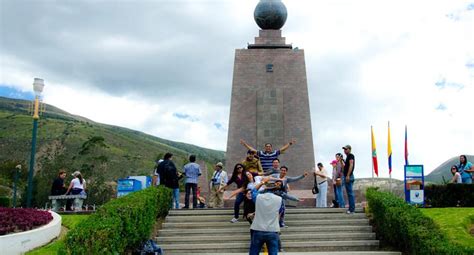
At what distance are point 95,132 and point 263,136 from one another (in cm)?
8523

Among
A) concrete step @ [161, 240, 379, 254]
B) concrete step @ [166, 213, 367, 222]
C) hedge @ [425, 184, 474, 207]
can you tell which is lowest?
concrete step @ [161, 240, 379, 254]

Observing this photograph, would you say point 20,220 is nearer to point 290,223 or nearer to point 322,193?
point 290,223

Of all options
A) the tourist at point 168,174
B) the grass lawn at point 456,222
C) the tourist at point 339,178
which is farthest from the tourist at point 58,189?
the grass lawn at point 456,222

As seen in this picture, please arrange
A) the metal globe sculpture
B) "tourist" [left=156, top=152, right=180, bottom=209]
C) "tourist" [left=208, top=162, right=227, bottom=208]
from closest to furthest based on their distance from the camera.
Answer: "tourist" [left=156, top=152, right=180, bottom=209] < "tourist" [left=208, top=162, right=227, bottom=208] < the metal globe sculpture

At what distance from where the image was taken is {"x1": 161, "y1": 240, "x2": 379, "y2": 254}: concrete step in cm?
1063

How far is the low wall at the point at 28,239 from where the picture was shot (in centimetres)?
988

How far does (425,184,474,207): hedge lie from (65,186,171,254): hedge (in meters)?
7.73

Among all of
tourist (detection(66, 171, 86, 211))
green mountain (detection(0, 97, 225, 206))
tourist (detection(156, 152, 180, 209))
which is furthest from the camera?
green mountain (detection(0, 97, 225, 206))

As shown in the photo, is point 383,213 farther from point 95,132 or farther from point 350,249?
point 95,132

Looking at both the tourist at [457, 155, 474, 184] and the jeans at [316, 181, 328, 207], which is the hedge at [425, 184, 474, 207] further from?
the jeans at [316, 181, 328, 207]

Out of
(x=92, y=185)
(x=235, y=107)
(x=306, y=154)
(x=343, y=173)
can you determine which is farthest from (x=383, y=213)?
(x=92, y=185)

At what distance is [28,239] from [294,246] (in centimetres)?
541

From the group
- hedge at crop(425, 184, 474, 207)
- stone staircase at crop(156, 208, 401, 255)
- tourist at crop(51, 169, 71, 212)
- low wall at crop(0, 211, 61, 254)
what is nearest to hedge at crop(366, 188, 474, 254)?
stone staircase at crop(156, 208, 401, 255)

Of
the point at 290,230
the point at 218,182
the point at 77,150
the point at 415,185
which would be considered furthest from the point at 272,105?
the point at 77,150
